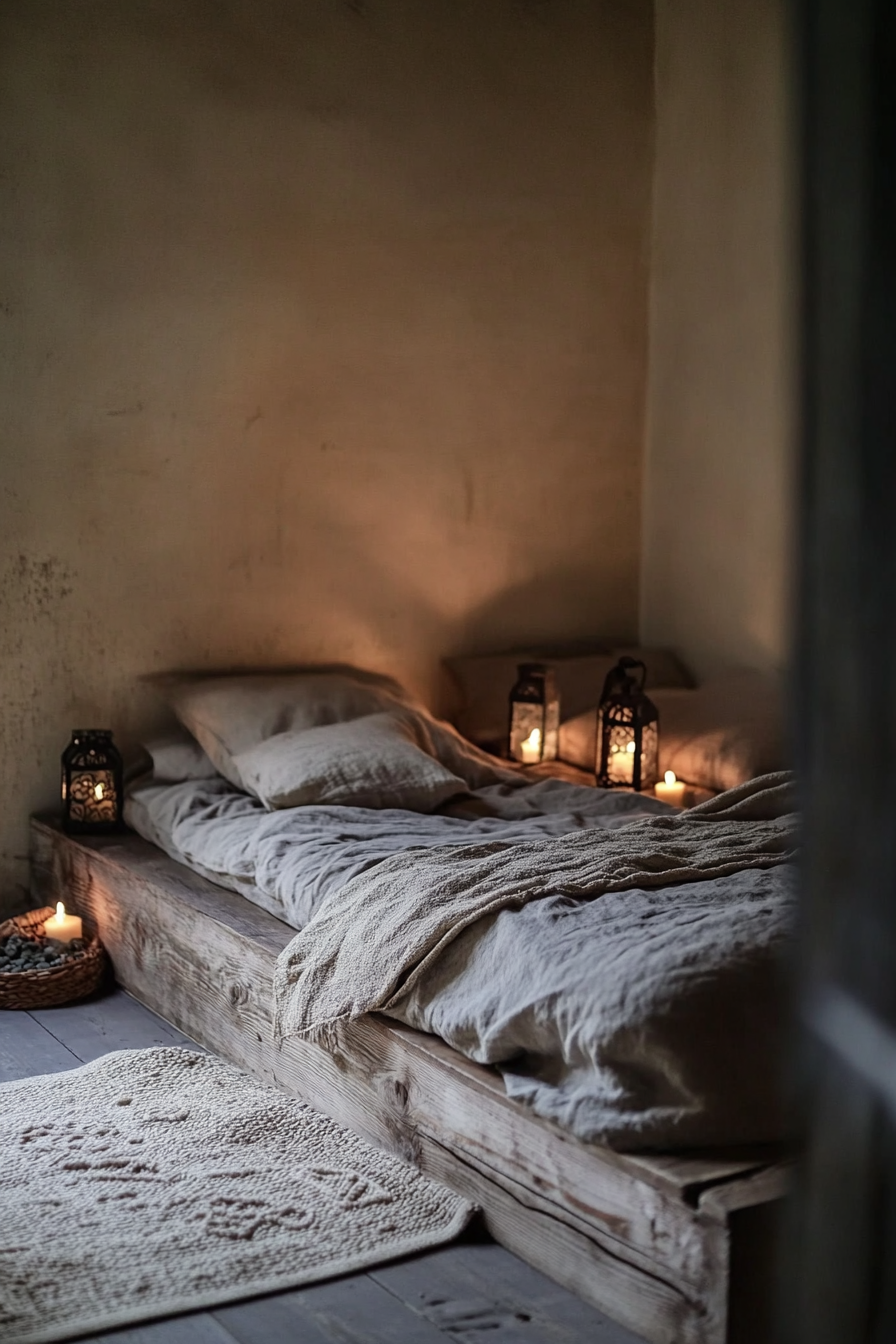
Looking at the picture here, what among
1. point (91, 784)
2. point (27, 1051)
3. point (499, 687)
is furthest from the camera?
point (499, 687)

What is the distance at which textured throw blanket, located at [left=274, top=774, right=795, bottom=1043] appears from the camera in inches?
80.7

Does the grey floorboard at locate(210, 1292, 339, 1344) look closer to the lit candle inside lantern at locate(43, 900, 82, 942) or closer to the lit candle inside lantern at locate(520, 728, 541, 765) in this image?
the lit candle inside lantern at locate(43, 900, 82, 942)

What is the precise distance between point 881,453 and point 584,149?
3608 millimetres

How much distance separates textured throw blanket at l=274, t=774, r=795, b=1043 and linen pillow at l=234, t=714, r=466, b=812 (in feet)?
1.62

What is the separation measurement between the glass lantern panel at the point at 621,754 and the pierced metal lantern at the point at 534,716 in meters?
0.26

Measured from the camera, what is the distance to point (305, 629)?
3.65m

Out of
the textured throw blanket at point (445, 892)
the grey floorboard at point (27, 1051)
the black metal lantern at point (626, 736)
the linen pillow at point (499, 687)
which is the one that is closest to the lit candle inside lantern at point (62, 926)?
the grey floorboard at point (27, 1051)

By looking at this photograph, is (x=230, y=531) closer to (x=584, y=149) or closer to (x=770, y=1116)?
(x=584, y=149)

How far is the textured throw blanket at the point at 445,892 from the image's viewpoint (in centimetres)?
205

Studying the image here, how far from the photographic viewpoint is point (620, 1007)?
1698 millimetres

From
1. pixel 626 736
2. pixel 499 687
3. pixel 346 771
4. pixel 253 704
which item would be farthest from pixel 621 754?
pixel 253 704

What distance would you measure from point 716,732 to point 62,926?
1615mm

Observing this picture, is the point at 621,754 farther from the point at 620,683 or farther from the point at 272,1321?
the point at 272,1321

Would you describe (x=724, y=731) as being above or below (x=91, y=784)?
above
